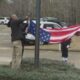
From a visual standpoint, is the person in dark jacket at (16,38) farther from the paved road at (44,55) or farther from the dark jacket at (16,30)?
the paved road at (44,55)

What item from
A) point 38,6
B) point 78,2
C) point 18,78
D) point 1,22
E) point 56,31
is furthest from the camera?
point 1,22

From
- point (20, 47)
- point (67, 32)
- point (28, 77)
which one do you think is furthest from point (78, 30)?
point (28, 77)

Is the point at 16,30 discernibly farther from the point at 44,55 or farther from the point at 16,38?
the point at 44,55

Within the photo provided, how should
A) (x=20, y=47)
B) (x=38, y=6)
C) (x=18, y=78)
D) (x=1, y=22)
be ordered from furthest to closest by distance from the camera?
(x=1, y=22), (x=20, y=47), (x=38, y=6), (x=18, y=78)

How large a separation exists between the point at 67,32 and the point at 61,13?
158 ft

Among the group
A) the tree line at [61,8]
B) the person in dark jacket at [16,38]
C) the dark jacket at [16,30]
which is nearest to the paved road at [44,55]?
the person in dark jacket at [16,38]

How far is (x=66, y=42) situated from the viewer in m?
15.3

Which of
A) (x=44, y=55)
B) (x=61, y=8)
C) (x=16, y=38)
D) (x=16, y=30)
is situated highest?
(x=16, y=30)

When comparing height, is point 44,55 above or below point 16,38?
below

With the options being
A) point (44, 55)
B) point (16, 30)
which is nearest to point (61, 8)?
point (44, 55)

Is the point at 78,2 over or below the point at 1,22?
over

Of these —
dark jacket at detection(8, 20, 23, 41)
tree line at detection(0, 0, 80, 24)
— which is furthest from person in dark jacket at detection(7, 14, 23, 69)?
tree line at detection(0, 0, 80, 24)

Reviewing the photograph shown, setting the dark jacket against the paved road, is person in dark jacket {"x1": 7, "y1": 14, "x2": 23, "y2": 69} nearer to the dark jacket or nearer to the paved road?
the dark jacket

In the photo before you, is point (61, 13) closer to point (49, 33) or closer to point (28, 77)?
point (49, 33)
